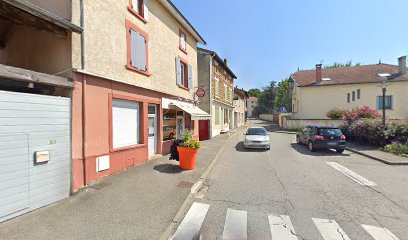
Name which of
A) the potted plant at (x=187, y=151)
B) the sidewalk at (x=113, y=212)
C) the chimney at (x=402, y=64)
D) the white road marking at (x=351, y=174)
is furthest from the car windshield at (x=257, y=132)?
the chimney at (x=402, y=64)

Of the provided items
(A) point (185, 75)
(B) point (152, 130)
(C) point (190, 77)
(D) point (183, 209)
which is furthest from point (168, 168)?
(C) point (190, 77)

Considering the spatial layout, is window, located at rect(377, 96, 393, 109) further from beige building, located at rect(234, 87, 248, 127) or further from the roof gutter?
the roof gutter

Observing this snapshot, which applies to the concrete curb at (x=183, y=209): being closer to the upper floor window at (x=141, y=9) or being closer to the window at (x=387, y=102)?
the upper floor window at (x=141, y=9)

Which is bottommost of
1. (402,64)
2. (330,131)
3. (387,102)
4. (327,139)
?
(327,139)

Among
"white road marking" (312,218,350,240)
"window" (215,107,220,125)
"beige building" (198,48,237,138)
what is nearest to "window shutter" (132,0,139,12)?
"beige building" (198,48,237,138)

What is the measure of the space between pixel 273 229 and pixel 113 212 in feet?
10.9

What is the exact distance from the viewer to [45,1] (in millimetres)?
6070

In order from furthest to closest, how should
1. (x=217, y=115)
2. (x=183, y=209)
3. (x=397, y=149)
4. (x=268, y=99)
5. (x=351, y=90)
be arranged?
(x=268, y=99) → (x=351, y=90) → (x=217, y=115) → (x=397, y=149) → (x=183, y=209)

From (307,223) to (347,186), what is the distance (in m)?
3.26

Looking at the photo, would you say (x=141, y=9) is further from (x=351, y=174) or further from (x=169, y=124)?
(x=351, y=174)

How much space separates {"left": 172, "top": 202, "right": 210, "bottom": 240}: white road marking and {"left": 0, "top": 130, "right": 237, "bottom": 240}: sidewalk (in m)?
0.28

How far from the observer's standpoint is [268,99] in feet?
213

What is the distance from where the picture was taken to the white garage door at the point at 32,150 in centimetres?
414

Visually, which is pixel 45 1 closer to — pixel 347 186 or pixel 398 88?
pixel 347 186
